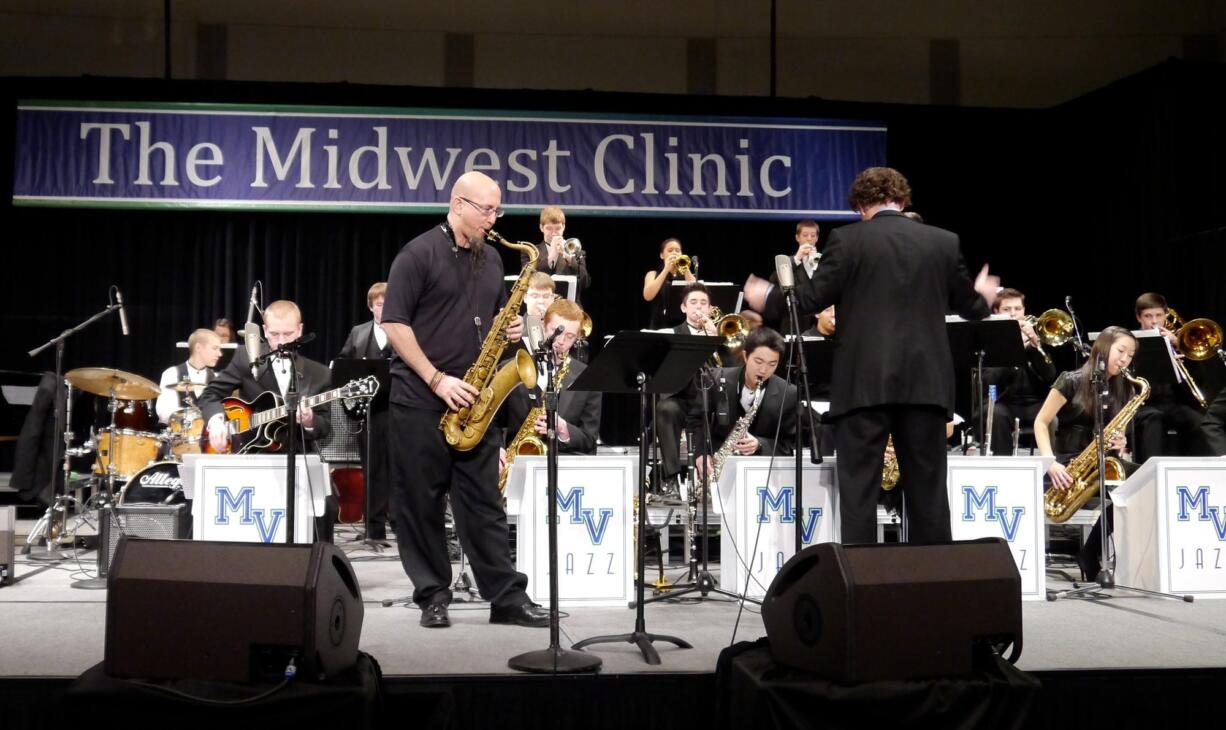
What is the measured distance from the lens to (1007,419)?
8.59 m

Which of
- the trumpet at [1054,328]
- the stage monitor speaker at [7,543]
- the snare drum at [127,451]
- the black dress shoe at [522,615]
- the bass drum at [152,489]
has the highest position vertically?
the trumpet at [1054,328]

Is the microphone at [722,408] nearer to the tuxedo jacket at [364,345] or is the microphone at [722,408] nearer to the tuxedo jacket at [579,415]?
the tuxedo jacket at [579,415]

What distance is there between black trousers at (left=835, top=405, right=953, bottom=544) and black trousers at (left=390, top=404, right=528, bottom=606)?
4.85ft

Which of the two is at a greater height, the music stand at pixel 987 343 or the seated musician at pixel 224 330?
the seated musician at pixel 224 330

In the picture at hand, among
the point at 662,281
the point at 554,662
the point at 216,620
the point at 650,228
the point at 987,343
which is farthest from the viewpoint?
the point at 650,228

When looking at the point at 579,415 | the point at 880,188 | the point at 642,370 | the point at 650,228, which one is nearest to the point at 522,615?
the point at 642,370

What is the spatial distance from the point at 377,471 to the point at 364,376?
127 centimetres

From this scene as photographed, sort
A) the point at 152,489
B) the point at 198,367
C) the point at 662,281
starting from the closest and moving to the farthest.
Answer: the point at 152,489
the point at 198,367
the point at 662,281

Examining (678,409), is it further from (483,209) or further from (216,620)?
(216,620)

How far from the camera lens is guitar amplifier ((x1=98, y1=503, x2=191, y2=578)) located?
20.8 feet

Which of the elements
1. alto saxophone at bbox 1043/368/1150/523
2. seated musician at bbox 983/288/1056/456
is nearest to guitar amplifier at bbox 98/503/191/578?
alto saxophone at bbox 1043/368/1150/523

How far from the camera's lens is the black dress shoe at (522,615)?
189 inches

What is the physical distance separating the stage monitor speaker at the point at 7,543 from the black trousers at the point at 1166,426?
6933 millimetres

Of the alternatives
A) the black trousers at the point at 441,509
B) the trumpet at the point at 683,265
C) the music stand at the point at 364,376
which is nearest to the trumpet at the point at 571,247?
the trumpet at the point at 683,265
